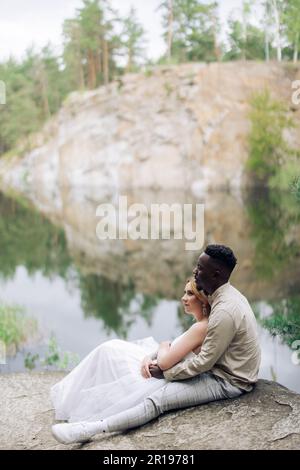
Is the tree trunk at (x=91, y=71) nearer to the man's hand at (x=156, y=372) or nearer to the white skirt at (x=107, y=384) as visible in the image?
the white skirt at (x=107, y=384)

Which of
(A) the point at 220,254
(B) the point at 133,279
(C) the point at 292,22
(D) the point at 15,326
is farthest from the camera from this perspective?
(C) the point at 292,22

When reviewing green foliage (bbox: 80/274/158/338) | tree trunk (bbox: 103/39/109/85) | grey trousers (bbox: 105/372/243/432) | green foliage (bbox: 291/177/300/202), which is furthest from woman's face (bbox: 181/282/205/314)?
tree trunk (bbox: 103/39/109/85)

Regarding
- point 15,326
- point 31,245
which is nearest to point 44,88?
point 31,245

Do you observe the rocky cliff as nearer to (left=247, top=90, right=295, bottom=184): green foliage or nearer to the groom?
(left=247, top=90, right=295, bottom=184): green foliage

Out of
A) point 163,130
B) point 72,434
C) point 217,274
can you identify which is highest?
point 163,130

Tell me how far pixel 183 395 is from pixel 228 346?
1.55 feet

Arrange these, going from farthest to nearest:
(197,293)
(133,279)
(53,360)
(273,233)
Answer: (273,233), (133,279), (53,360), (197,293)

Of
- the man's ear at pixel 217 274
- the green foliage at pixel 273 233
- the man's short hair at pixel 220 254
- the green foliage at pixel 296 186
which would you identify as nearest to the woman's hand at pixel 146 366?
the man's ear at pixel 217 274

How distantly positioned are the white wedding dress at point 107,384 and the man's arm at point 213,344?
0.16 metres

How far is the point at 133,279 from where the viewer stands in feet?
47.9

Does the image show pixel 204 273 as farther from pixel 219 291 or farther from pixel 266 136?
pixel 266 136

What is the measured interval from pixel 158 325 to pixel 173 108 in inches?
1382

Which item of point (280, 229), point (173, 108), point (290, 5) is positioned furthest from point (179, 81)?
point (280, 229)

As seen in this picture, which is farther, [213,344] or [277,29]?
[277,29]
